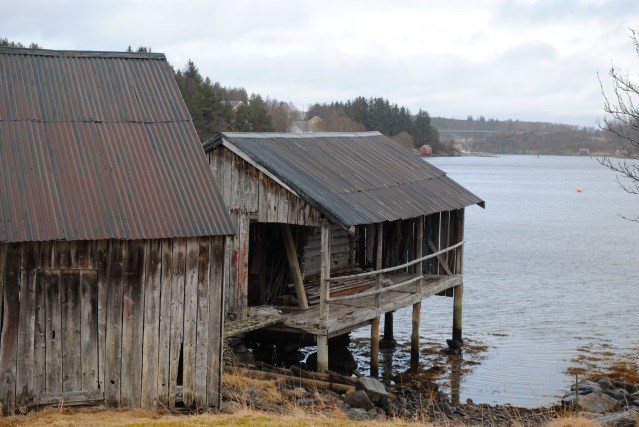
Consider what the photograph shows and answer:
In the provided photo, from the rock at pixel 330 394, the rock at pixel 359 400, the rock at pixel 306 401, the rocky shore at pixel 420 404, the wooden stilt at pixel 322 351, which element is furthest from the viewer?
the wooden stilt at pixel 322 351

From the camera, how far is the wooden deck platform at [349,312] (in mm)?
19516

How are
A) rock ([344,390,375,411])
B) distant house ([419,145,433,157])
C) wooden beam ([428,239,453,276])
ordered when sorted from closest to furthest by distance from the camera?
rock ([344,390,375,411]) → wooden beam ([428,239,453,276]) → distant house ([419,145,433,157])

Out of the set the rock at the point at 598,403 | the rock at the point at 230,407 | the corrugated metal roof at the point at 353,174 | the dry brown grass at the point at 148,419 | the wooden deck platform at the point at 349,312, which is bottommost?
the rock at the point at 598,403

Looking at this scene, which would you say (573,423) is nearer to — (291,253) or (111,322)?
(111,322)

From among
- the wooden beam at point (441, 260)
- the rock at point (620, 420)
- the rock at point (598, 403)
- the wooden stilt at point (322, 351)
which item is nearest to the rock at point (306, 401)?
the wooden stilt at point (322, 351)

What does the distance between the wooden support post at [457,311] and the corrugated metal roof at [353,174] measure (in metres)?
2.74

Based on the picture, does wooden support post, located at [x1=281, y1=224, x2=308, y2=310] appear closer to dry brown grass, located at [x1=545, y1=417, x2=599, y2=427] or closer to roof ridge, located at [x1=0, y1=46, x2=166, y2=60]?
roof ridge, located at [x1=0, y1=46, x2=166, y2=60]

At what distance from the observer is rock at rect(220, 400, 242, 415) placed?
14414mm

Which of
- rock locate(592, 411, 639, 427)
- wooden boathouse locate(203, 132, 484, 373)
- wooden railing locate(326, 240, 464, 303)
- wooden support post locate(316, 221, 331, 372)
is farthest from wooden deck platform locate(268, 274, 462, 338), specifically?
rock locate(592, 411, 639, 427)

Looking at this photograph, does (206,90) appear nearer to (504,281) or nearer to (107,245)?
(504,281)

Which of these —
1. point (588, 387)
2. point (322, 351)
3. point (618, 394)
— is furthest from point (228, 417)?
point (588, 387)

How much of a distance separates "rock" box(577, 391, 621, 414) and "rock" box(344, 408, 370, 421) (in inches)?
203

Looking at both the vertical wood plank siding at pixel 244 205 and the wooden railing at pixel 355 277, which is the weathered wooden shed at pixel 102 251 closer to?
the vertical wood plank siding at pixel 244 205

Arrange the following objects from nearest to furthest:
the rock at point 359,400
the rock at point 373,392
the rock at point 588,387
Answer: the rock at point 359,400
the rock at point 373,392
the rock at point 588,387
